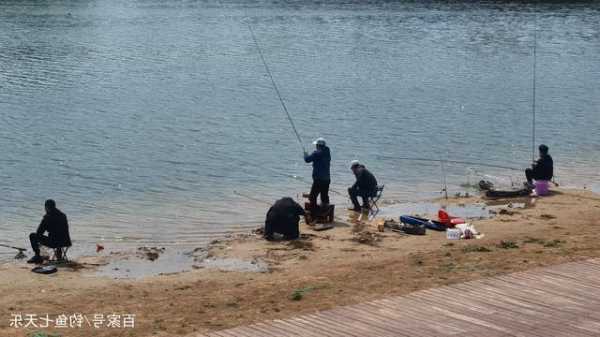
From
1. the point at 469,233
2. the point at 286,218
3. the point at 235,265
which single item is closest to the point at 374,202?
the point at 286,218

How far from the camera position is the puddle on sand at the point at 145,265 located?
1605 cm

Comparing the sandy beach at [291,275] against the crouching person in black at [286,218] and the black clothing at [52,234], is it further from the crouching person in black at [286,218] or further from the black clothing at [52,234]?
the black clothing at [52,234]

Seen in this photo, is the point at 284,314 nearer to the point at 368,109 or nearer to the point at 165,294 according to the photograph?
the point at 165,294

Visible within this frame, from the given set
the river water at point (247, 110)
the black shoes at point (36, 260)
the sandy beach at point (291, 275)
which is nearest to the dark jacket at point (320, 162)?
the sandy beach at point (291, 275)

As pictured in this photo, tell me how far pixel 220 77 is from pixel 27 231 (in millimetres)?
22149

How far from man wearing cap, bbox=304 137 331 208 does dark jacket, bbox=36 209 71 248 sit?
4.98 m

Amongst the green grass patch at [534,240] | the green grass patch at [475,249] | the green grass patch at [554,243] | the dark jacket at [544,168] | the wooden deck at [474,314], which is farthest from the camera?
the dark jacket at [544,168]

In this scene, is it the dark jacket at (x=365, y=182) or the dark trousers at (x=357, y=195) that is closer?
the dark jacket at (x=365, y=182)

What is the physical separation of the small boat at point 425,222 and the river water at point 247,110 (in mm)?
2967

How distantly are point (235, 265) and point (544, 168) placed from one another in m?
7.96

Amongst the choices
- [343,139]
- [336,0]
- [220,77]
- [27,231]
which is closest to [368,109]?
[343,139]

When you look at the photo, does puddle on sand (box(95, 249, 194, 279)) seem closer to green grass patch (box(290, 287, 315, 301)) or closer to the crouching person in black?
the crouching person in black

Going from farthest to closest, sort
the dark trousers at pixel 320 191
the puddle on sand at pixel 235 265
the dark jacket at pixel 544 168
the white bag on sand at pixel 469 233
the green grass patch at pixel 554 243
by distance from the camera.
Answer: the dark jacket at pixel 544 168
the dark trousers at pixel 320 191
the white bag on sand at pixel 469 233
the puddle on sand at pixel 235 265
the green grass patch at pixel 554 243

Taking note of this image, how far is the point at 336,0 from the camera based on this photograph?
252ft
